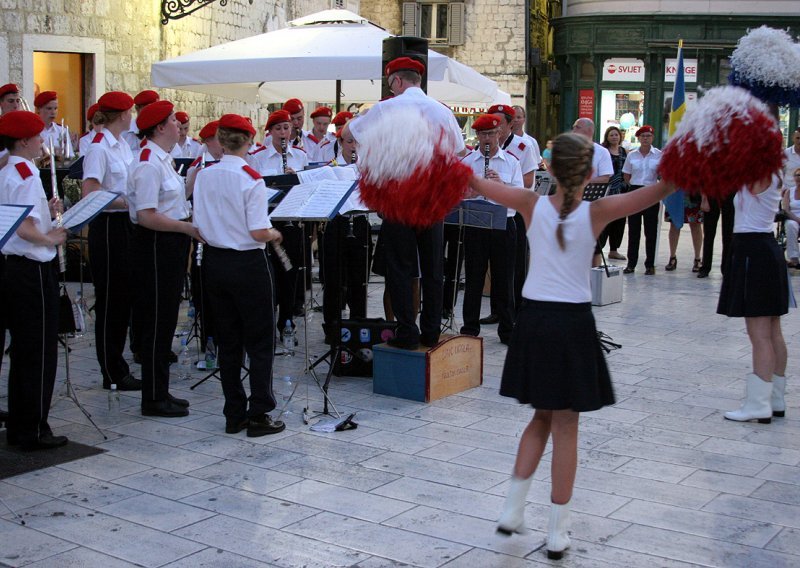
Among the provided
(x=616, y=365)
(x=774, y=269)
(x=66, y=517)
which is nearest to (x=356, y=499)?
(x=66, y=517)

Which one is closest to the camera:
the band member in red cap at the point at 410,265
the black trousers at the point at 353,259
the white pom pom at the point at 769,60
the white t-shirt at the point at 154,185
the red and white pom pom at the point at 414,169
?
the red and white pom pom at the point at 414,169

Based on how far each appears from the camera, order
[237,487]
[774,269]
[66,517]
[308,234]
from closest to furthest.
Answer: [66,517], [237,487], [774,269], [308,234]

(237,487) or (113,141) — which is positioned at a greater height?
(113,141)

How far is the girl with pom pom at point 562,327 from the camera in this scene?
420 cm

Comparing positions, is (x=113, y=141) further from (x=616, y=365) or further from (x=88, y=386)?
(x=616, y=365)

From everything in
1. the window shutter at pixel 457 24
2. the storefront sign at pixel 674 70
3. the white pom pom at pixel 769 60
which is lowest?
the white pom pom at pixel 769 60

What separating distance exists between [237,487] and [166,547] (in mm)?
803

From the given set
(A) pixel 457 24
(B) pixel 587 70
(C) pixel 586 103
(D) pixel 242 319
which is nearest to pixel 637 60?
(B) pixel 587 70

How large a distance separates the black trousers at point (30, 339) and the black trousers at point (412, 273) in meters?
2.21

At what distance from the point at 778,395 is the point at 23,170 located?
4.66 m

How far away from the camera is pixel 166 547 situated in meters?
4.38

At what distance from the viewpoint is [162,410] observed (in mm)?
6445

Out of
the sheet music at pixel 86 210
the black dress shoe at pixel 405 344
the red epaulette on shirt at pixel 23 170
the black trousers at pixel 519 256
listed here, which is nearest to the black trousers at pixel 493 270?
the black trousers at pixel 519 256

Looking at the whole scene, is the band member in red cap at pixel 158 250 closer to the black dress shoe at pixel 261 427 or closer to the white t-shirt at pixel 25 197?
the black dress shoe at pixel 261 427
